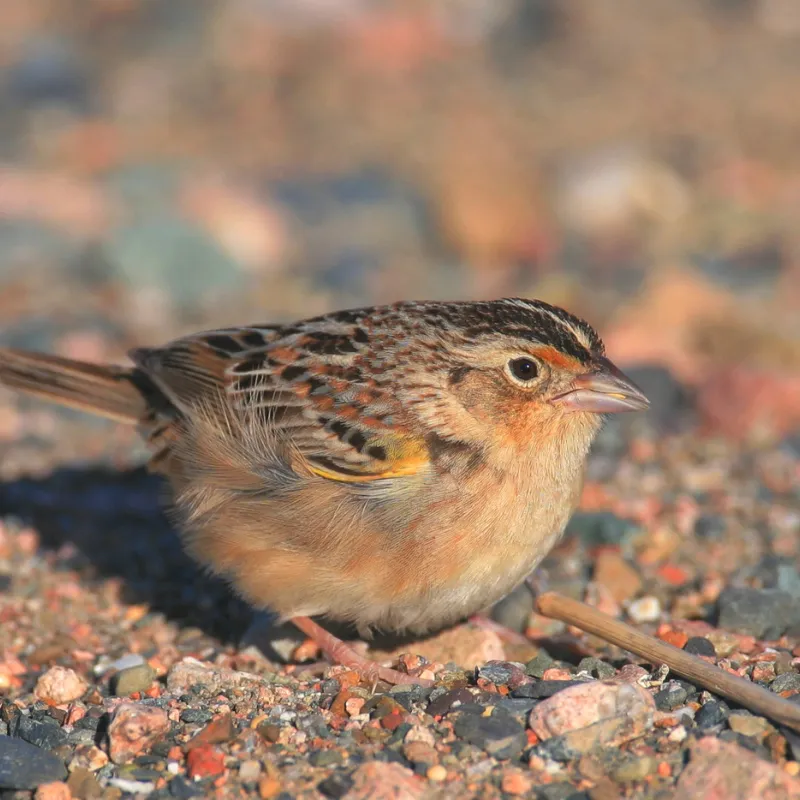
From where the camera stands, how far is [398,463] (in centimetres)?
527

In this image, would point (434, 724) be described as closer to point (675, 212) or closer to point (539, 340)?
point (539, 340)

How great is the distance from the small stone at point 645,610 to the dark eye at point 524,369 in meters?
1.43

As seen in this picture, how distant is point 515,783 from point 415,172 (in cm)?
872

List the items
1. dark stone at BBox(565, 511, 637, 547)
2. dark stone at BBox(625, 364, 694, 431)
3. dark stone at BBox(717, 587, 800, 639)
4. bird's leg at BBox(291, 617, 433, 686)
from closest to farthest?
bird's leg at BBox(291, 617, 433, 686) → dark stone at BBox(717, 587, 800, 639) → dark stone at BBox(565, 511, 637, 547) → dark stone at BBox(625, 364, 694, 431)

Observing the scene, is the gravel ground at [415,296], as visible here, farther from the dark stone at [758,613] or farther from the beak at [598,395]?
the beak at [598,395]

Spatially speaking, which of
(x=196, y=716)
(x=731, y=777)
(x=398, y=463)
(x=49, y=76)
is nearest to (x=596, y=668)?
(x=731, y=777)

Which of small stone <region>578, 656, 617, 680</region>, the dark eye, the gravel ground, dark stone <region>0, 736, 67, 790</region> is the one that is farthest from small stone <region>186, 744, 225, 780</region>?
the dark eye

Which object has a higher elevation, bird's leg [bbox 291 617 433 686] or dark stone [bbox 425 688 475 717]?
dark stone [bbox 425 688 475 717]

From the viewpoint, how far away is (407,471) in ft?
17.2

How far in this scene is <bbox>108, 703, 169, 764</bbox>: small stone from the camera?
466 cm

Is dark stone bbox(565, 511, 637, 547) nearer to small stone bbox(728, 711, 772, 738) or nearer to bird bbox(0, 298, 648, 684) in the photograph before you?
bird bbox(0, 298, 648, 684)

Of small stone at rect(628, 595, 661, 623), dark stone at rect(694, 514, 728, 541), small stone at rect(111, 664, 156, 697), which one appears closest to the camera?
small stone at rect(111, 664, 156, 697)

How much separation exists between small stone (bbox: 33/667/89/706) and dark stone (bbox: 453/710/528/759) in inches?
68.5

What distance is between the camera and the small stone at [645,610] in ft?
19.4
